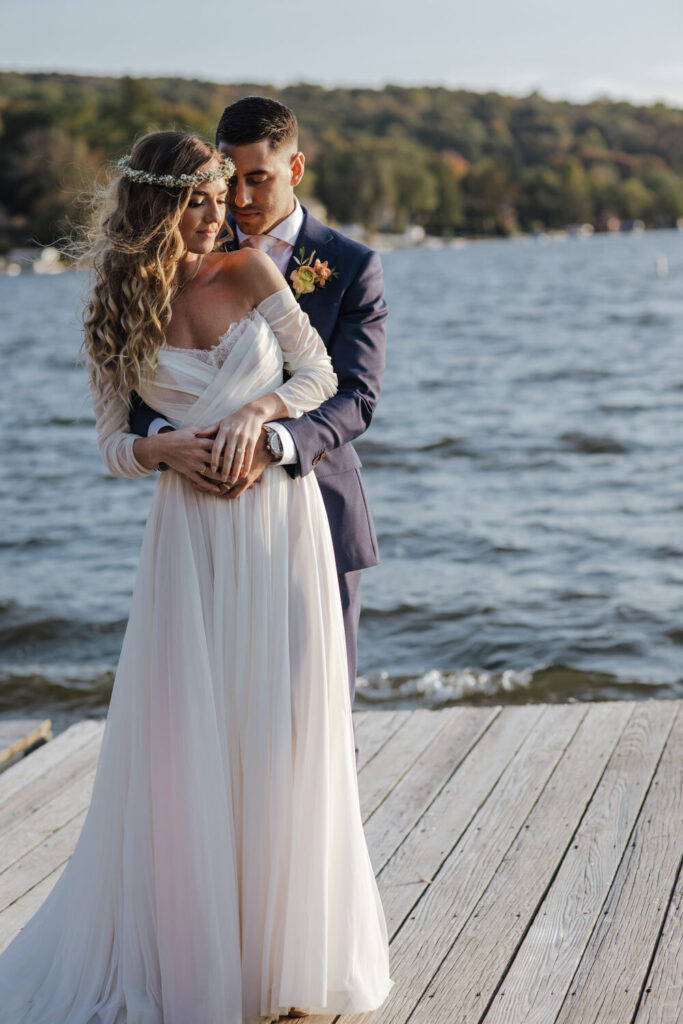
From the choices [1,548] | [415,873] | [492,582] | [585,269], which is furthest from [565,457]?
[585,269]

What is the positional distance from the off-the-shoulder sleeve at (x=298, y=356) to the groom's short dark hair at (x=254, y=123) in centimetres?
47

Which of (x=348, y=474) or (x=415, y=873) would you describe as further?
(x=415, y=873)

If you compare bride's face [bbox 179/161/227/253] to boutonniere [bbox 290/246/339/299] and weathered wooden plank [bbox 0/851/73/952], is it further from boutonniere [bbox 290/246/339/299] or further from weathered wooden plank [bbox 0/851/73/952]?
weathered wooden plank [bbox 0/851/73/952]

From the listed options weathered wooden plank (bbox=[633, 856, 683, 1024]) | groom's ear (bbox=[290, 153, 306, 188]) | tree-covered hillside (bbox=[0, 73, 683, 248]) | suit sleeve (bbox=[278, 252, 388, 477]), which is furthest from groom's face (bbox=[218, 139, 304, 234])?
tree-covered hillside (bbox=[0, 73, 683, 248])

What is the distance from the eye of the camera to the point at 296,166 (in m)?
2.93

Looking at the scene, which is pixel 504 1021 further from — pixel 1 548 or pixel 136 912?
pixel 1 548

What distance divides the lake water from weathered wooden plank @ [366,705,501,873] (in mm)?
1569

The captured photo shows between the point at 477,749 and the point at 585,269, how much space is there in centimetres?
6071

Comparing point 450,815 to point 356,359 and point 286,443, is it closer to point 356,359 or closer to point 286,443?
point 356,359

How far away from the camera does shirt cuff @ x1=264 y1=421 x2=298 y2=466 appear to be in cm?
247

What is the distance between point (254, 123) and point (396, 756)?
232 centimetres

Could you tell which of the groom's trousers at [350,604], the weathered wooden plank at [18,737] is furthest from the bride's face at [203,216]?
the weathered wooden plank at [18,737]

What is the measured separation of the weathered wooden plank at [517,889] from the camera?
2668 mm

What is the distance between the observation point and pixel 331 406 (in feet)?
8.85
